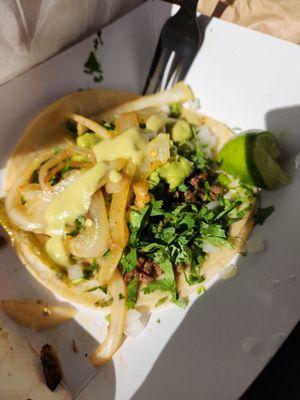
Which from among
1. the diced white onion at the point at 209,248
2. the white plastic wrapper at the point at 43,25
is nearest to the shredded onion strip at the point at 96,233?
the diced white onion at the point at 209,248

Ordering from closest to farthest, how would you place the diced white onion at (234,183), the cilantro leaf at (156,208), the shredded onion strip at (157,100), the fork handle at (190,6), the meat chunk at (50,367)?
the meat chunk at (50,367)
the cilantro leaf at (156,208)
the diced white onion at (234,183)
the fork handle at (190,6)
the shredded onion strip at (157,100)

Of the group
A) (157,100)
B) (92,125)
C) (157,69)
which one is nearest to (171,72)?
(157,69)

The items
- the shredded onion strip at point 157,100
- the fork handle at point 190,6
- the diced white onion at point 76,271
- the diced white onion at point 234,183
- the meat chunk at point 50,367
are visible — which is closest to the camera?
the meat chunk at point 50,367

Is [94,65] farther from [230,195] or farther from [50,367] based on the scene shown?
[50,367]

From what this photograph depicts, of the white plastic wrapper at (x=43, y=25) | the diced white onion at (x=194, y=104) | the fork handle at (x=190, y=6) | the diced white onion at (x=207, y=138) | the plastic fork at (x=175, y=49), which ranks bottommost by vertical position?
the diced white onion at (x=207, y=138)

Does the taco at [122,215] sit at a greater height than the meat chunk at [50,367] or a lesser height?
greater

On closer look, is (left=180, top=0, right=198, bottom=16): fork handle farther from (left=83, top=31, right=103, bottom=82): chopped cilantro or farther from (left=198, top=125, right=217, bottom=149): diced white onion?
(left=198, top=125, right=217, bottom=149): diced white onion

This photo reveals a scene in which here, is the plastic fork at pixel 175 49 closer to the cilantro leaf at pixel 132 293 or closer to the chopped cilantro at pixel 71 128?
the chopped cilantro at pixel 71 128

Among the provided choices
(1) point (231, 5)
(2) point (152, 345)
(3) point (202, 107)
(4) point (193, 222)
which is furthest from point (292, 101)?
(2) point (152, 345)
